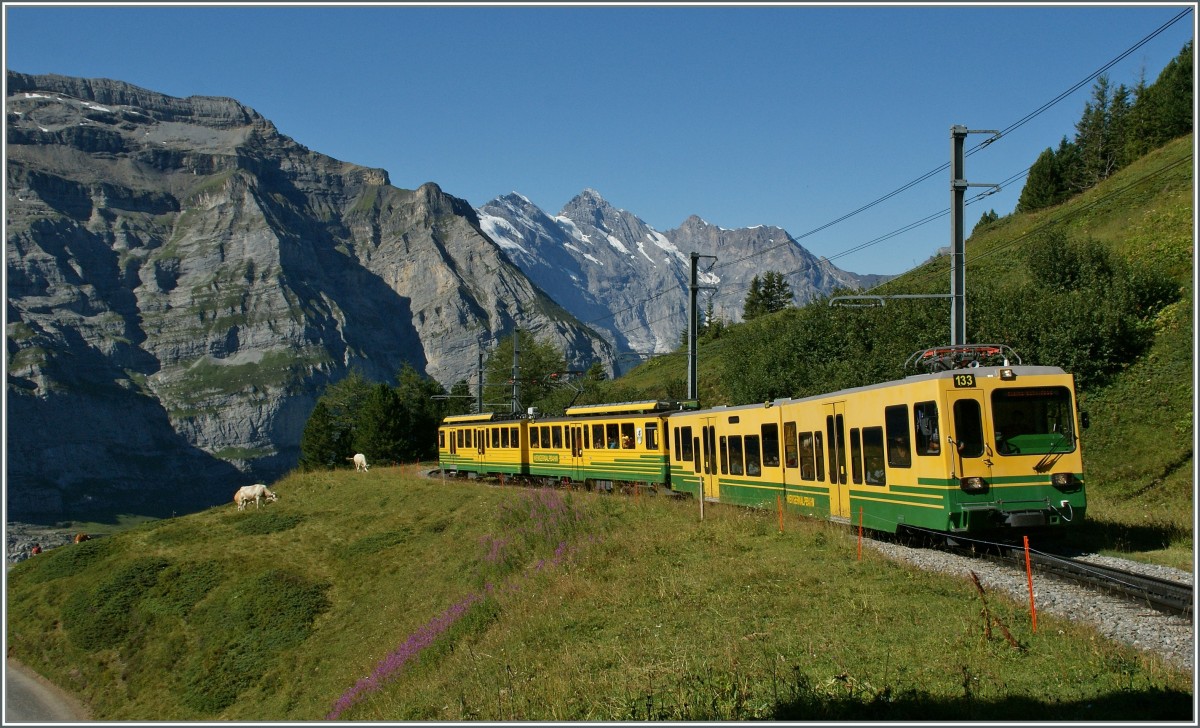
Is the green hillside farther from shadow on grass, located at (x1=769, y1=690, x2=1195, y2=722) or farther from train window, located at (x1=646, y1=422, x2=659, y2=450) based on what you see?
train window, located at (x1=646, y1=422, x2=659, y2=450)

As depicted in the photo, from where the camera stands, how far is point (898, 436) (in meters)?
17.1

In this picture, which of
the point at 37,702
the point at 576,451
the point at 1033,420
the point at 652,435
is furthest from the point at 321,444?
the point at 1033,420

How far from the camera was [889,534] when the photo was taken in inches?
756

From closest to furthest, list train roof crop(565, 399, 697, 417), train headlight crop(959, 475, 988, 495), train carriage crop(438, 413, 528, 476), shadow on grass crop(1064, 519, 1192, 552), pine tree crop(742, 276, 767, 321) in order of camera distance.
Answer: train headlight crop(959, 475, 988, 495), shadow on grass crop(1064, 519, 1192, 552), train roof crop(565, 399, 697, 417), train carriage crop(438, 413, 528, 476), pine tree crop(742, 276, 767, 321)

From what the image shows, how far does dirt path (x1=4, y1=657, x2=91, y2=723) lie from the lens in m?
28.8

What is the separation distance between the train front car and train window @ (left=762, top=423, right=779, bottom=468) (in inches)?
260

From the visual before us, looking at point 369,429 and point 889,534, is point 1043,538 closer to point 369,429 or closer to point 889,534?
point 889,534

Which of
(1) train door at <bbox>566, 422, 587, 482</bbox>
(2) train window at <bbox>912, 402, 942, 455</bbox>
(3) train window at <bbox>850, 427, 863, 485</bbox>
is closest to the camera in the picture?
(2) train window at <bbox>912, 402, 942, 455</bbox>

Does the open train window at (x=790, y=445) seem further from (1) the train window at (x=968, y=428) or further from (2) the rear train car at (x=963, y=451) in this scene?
(1) the train window at (x=968, y=428)

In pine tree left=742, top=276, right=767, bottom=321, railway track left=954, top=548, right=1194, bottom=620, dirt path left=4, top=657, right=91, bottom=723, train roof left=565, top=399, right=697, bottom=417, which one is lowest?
dirt path left=4, top=657, right=91, bottom=723

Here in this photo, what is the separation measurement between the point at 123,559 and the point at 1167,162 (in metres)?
63.0

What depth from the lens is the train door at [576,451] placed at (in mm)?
38031

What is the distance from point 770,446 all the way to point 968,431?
25.9 feet

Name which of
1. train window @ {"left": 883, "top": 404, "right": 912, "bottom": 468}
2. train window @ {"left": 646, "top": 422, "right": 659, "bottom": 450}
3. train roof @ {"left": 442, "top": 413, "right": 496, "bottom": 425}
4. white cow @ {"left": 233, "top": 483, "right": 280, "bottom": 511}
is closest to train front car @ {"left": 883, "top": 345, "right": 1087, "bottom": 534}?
train window @ {"left": 883, "top": 404, "right": 912, "bottom": 468}
